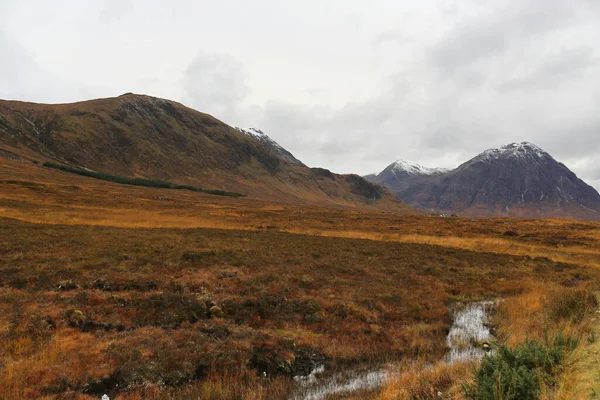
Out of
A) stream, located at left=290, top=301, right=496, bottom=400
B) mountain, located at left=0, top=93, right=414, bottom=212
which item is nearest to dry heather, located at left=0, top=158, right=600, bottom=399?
stream, located at left=290, top=301, right=496, bottom=400

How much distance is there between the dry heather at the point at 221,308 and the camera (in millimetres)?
8875

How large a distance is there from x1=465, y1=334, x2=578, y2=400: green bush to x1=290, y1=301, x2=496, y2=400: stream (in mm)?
2782

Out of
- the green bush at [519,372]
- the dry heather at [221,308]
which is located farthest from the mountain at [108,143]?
the green bush at [519,372]

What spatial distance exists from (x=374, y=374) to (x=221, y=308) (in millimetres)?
7273

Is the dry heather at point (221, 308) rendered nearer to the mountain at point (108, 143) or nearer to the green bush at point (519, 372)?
the green bush at point (519, 372)

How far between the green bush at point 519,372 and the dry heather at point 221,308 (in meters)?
0.76

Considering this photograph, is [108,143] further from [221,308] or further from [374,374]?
[374,374]

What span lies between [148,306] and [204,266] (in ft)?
24.4

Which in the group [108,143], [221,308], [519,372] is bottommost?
[221,308]

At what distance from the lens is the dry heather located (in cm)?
888

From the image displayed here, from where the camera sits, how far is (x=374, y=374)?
9.86 meters

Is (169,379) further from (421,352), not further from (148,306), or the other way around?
(421,352)

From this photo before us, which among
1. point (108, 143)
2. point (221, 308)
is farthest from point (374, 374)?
point (108, 143)

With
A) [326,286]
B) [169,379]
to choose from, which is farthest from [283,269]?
[169,379]
